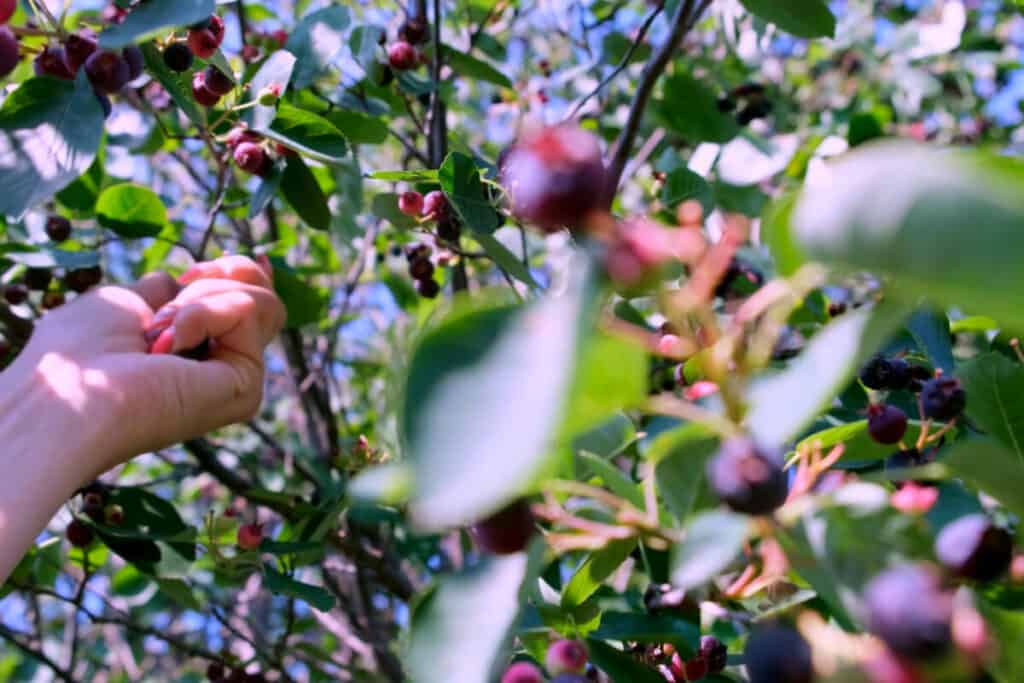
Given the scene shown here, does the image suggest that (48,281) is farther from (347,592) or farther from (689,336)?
(689,336)

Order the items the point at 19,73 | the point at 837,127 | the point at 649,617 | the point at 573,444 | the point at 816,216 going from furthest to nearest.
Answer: the point at 837,127 < the point at 19,73 < the point at 649,617 < the point at 573,444 < the point at 816,216

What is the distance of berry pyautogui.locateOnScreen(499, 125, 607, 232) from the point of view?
595 mm

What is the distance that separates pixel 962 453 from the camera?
0.62 m

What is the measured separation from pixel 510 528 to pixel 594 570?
177 millimetres

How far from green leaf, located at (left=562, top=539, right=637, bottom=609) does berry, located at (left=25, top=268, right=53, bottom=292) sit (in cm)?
142

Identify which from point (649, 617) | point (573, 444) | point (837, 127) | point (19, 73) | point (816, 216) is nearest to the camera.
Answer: point (816, 216)

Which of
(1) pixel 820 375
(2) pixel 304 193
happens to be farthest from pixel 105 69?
(1) pixel 820 375

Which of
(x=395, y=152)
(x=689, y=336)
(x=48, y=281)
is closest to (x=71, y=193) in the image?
(x=48, y=281)

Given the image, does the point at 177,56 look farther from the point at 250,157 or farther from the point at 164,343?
the point at 164,343

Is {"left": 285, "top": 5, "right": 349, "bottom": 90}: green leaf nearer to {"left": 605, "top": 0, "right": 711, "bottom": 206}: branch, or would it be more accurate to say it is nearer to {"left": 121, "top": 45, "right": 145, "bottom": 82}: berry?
{"left": 121, "top": 45, "right": 145, "bottom": 82}: berry

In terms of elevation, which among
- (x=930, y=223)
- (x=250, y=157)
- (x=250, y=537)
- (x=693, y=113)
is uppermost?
(x=930, y=223)

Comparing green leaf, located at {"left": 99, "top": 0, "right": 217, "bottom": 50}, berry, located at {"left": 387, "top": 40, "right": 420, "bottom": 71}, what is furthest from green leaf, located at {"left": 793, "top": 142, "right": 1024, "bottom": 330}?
berry, located at {"left": 387, "top": 40, "right": 420, "bottom": 71}

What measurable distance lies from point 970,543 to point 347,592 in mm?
2280

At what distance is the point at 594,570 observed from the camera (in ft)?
2.80
